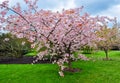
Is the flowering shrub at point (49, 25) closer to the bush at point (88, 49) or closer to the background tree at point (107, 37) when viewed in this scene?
the background tree at point (107, 37)

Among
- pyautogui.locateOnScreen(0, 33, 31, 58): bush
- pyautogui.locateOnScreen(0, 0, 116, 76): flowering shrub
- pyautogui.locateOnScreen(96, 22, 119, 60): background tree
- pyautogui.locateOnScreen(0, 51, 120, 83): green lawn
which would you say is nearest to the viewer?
pyautogui.locateOnScreen(0, 0, 116, 76): flowering shrub

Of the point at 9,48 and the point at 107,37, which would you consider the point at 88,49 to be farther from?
the point at 9,48

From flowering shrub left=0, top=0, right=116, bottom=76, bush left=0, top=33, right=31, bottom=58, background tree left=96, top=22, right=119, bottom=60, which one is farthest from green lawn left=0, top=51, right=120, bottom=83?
bush left=0, top=33, right=31, bottom=58

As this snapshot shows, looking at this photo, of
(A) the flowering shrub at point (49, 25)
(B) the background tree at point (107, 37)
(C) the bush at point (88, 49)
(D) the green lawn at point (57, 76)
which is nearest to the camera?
(A) the flowering shrub at point (49, 25)

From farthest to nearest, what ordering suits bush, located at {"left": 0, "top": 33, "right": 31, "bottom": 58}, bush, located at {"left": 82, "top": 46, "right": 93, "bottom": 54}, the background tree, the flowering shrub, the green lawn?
1. bush, located at {"left": 82, "top": 46, "right": 93, "bottom": 54}
2. bush, located at {"left": 0, "top": 33, "right": 31, "bottom": 58}
3. the background tree
4. the green lawn
5. the flowering shrub

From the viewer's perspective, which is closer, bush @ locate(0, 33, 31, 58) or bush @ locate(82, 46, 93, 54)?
bush @ locate(0, 33, 31, 58)

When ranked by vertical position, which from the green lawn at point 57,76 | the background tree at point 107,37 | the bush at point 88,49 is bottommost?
the green lawn at point 57,76

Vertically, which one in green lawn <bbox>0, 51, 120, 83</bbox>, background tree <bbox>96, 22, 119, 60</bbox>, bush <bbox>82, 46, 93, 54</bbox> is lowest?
green lawn <bbox>0, 51, 120, 83</bbox>

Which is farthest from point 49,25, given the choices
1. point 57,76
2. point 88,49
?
point 88,49

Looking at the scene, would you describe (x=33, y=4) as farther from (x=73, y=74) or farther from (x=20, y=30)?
(x=73, y=74)

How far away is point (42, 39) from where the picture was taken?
508 inches

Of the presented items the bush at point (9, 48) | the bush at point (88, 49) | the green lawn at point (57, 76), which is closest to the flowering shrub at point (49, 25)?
the green lawn at point (57, 76)

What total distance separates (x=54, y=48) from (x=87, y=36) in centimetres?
274

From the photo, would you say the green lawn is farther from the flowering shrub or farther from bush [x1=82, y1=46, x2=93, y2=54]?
bush [x1=82, y1=46, x2=93, y2=54]
